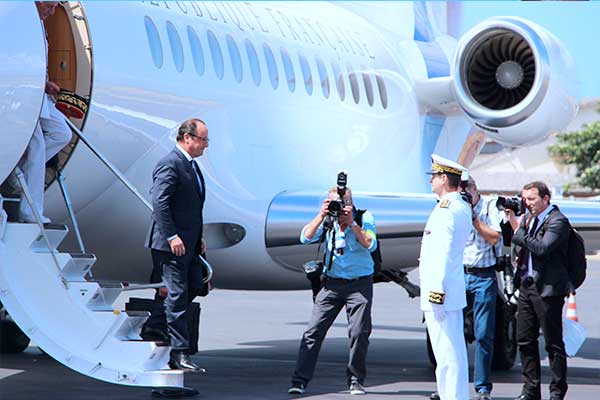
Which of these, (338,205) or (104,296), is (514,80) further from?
(104,296)

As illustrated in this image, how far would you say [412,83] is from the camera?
51.6 feet

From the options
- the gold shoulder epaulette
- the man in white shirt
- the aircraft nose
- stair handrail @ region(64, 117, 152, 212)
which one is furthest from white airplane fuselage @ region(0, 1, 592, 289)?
the gold shoulder epaulette

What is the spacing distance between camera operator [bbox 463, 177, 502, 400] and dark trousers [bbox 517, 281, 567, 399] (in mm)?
329

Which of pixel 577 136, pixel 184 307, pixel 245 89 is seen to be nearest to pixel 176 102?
pixel 245 89

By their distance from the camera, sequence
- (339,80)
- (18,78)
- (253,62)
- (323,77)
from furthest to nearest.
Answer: (339,80) → (323,77) → (253,62) → (18,78)

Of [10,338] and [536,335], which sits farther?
[10,338]

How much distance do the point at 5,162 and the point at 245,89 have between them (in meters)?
4.29

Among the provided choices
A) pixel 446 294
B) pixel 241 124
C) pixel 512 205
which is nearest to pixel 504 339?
pixel 512 205

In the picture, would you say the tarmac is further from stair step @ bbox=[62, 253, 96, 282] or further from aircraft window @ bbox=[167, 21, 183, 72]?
aircraft window @ bbox=[167, 21, 183, 72]

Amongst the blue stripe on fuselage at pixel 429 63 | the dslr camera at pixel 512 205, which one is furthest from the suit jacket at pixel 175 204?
the blue stripe on fuselage at pixel 429 63

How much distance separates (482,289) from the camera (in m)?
9.55

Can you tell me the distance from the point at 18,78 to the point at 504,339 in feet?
19.7

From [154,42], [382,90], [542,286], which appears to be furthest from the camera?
[382,90]

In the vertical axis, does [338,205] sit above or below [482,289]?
above
